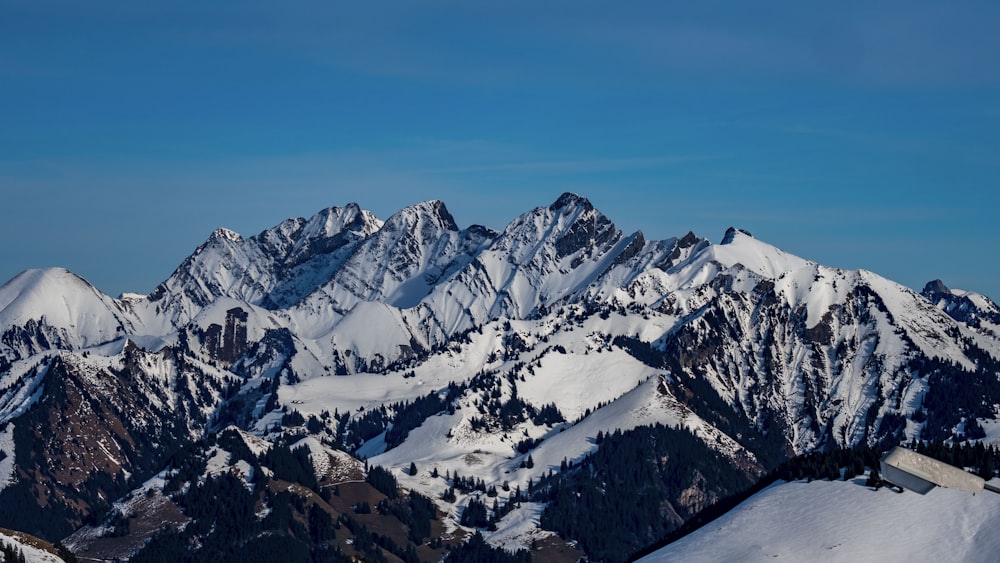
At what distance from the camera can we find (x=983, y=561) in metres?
184

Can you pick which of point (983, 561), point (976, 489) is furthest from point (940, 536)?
point (976, 489)

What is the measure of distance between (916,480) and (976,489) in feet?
18.8

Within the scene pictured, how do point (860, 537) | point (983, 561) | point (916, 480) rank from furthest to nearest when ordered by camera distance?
point (860, 537) < point (983, 561) < point (916, 480)

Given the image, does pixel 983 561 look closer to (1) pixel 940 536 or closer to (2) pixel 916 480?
(1) pixel 940 536

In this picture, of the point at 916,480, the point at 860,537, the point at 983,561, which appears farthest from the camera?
the point at 860,537

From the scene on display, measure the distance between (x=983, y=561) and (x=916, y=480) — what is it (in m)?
119

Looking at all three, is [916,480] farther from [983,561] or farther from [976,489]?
[983,561]

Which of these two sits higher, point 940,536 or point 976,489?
point 976,489

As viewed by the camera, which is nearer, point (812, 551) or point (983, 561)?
point (983, 561)

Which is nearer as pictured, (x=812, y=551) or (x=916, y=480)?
(x=916, y=480)

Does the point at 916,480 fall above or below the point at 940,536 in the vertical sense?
above

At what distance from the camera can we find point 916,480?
73438 millimetres

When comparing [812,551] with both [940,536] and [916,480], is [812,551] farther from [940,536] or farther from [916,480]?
[916,480]

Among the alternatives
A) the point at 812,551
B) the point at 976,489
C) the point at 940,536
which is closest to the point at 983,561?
the point at 940,536
